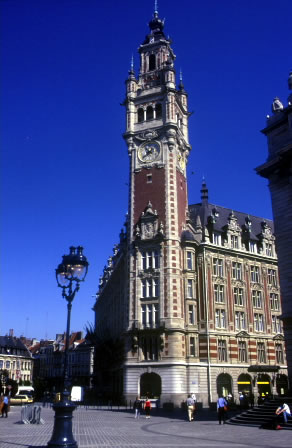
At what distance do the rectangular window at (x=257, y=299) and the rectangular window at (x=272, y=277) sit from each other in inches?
124

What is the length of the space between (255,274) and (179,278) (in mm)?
15327

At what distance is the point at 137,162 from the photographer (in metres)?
61.6

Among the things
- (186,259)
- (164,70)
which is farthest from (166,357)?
(164,70)

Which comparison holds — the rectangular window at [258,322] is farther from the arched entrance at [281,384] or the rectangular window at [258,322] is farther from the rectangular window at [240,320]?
the arched entrance at [281,384]

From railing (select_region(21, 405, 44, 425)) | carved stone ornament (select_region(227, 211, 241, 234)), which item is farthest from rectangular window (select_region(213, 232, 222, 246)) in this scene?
railing (select_region(21, 405, 44, 425))

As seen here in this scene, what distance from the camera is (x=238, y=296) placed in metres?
61.0

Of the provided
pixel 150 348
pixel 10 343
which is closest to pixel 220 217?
pixel 150 348

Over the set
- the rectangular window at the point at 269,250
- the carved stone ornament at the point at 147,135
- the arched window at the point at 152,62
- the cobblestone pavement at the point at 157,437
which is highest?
the arched window at the point at 152,62

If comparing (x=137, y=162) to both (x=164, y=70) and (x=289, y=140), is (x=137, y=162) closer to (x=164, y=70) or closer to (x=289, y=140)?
(x=164, y=70)

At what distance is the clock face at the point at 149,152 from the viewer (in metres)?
60.6

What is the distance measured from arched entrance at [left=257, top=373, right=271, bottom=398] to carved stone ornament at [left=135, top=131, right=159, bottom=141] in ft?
118

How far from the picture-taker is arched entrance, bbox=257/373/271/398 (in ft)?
192

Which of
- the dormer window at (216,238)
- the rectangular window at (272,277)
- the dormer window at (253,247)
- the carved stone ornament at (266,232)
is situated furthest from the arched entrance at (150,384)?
the carved stone ornament at (266,232)

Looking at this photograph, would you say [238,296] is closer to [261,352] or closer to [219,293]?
[219,293]
